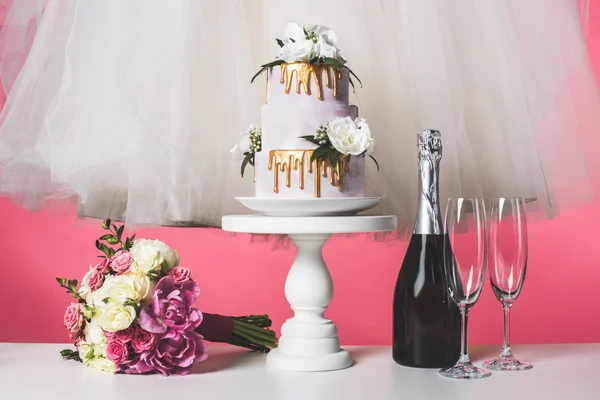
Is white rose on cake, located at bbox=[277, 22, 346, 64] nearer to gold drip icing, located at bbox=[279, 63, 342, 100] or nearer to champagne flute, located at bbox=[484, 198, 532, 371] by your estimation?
gold drip icing, located at bbox=[279, 63, 342, 100]

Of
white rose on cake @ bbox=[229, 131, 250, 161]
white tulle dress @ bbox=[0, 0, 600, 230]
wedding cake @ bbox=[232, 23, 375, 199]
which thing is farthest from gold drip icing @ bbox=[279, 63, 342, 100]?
white tulle dress @ bbox=[0, 0, 600, 230]

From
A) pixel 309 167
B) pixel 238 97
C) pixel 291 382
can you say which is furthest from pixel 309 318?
pixel 238 97

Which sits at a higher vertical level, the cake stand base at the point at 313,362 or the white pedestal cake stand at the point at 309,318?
the white pedestal cake stand at the point at 309,318

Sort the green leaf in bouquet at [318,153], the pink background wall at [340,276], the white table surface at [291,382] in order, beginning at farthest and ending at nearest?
the pink background wall at [340,276] < the green leaf in bouquet at [318,153] < the white table surface at [291,382]

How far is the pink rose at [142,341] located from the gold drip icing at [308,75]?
0.42m

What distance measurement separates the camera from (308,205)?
1190mm

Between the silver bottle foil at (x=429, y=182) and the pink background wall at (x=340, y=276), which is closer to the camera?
the silver bottle foil at (x=429, y=182)

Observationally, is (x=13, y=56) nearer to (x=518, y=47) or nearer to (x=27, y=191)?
(x=27, y=191)

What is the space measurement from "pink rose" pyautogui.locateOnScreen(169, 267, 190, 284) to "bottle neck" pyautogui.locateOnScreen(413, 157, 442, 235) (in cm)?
37

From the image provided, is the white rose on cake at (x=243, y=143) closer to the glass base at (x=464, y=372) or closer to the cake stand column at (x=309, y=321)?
the cake stand column at (x=309, y=321)

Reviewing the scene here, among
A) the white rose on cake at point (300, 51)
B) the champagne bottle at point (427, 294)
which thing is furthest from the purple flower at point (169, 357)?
the white rose on cake at point (300, 51)

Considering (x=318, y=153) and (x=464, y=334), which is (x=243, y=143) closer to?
(x=318, y=153)

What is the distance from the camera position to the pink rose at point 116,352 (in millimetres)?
1203

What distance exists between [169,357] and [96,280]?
17cm
